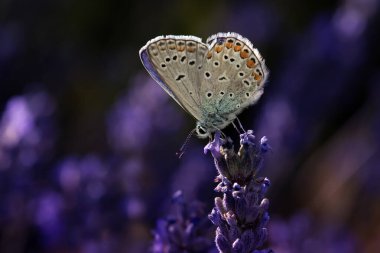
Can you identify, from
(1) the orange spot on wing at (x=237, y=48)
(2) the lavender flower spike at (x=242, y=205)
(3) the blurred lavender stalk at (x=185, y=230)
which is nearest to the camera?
(2) the lavender flower spike at (x=242, y=205)

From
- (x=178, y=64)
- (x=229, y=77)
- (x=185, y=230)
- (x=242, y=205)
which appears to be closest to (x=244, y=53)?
(x=229, y=77)

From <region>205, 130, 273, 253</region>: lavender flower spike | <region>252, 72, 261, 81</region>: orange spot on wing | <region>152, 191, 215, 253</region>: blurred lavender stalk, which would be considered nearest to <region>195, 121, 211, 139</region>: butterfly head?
<region>252, 72, 261, 81</region>: orange spot on wing

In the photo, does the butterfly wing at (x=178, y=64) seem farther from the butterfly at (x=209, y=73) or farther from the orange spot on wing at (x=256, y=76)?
the orange spot on wing at (x=256, y=76)

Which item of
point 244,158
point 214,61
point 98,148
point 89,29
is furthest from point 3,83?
point 244,158

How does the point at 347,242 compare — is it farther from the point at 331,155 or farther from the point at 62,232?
the point at 331,155

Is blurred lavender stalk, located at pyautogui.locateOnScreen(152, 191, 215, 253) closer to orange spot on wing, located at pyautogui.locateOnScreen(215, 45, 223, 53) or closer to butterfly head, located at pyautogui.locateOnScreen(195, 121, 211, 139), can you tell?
butterfly head, located at pyautogui.locateOnScreen(195, 121, 211, 139)

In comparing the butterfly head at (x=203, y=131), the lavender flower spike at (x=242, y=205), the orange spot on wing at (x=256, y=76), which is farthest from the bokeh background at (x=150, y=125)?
the lavender flower spike at (x=242, y=205)
